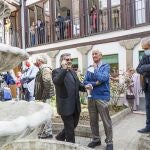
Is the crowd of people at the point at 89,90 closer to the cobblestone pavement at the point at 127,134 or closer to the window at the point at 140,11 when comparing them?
the cobblestone pavement at the point at 127,134

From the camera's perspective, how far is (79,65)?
18.2m

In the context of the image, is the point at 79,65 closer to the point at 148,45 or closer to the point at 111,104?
the point at 111,104

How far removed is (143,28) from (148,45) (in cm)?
921

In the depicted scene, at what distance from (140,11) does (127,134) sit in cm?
917

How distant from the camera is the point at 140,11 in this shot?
51.3 ft

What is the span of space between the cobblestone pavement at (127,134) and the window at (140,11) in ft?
21.1

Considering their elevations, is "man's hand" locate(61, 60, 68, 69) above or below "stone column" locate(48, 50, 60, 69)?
below

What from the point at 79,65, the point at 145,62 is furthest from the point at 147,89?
the point at 79,65

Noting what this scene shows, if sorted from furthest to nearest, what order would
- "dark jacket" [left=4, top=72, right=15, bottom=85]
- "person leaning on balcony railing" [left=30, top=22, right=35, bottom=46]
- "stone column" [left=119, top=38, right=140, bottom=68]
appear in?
"person leaning on balcony railing" [left=30, top=22, right=35, bottom=46], "stone column" [left=119, top=38, right=140, bottom=68], "dark jacket" [left=4, top=72, right=15, bottom=85]

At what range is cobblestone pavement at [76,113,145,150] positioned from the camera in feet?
21.2

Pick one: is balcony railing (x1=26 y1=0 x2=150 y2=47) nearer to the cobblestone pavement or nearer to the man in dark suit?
the cobblestone pavement

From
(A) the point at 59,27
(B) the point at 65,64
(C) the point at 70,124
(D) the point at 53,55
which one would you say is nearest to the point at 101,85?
(B) the point at 65,64

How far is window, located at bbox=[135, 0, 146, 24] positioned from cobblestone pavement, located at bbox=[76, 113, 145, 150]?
21.1 feet

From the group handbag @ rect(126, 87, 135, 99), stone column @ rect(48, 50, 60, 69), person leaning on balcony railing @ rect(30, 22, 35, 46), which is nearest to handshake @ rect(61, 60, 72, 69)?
handbag @ rect(126, 87, 135, 99)
